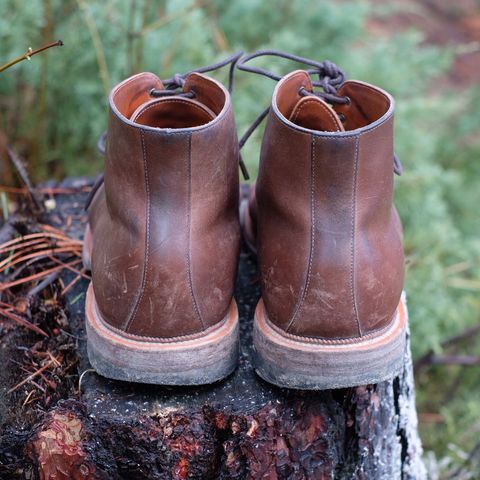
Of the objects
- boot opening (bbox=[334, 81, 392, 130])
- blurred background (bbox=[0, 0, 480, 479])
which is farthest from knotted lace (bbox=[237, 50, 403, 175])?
blurred background (bbox=[0, 0, 480, 479])

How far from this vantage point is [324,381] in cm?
144

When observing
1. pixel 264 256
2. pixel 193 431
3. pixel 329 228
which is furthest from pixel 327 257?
pixel 193 431

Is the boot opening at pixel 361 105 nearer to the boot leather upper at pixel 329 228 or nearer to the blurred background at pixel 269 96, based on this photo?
the boot leather upper at pixel 329 228

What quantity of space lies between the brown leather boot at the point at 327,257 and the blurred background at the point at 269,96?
1.11 m

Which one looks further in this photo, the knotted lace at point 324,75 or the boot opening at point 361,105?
the knotted lace at point 324,75

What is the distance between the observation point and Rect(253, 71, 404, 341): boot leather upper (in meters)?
1.36

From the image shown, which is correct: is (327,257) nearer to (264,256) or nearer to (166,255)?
(264,256)

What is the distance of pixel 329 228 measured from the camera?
4.61ft

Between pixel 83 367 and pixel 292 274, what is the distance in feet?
1.75

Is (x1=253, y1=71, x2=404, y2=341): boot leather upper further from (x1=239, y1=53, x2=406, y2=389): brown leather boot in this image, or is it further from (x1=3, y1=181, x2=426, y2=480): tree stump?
(x1=3, y1=181, x2=426, y2=480): tree stump

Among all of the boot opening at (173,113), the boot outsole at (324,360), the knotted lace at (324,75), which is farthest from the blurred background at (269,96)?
the boot outsole at (324,360)

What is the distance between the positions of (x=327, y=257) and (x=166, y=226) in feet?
1.09

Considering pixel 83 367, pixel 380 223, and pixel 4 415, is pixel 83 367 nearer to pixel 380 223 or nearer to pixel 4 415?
pixel 4 415

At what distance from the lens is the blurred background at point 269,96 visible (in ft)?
8.94
